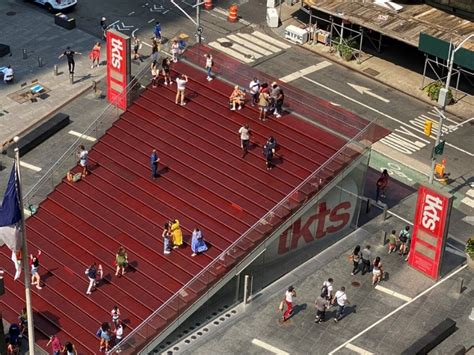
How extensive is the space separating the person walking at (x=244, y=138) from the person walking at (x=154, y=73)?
7296 mm

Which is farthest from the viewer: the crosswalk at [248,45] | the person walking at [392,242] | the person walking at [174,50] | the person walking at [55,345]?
the crosswalk at [248,45]

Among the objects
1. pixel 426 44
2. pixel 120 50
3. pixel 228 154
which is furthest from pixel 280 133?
pixel 426 44

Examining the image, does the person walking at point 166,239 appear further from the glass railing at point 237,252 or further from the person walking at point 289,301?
the person walking at point 289,301

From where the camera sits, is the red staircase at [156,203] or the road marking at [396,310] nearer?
the road marking at [396,310]

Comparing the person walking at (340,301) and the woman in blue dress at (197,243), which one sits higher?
the woman in blue dress at (197,243)

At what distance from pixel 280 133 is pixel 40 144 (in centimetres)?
1495

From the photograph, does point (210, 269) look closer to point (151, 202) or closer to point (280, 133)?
point (151, 202)

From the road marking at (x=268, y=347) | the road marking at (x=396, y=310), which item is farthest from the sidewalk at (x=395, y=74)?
the road marking at (x=268, y=347)

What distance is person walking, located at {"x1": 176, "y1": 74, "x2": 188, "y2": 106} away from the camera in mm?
57344

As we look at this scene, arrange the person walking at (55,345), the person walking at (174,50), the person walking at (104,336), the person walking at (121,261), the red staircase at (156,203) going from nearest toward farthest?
the person walking at (55,345) < the person walking at (104,336) < the red staircase at (156,203) < the person walking at (121,261) < the person walking at (174,50)

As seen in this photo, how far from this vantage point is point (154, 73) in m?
59.5

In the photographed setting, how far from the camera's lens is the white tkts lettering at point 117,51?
200 ft

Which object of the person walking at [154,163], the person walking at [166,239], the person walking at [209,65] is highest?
the person walking at [209,65]

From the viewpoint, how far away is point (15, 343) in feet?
152
